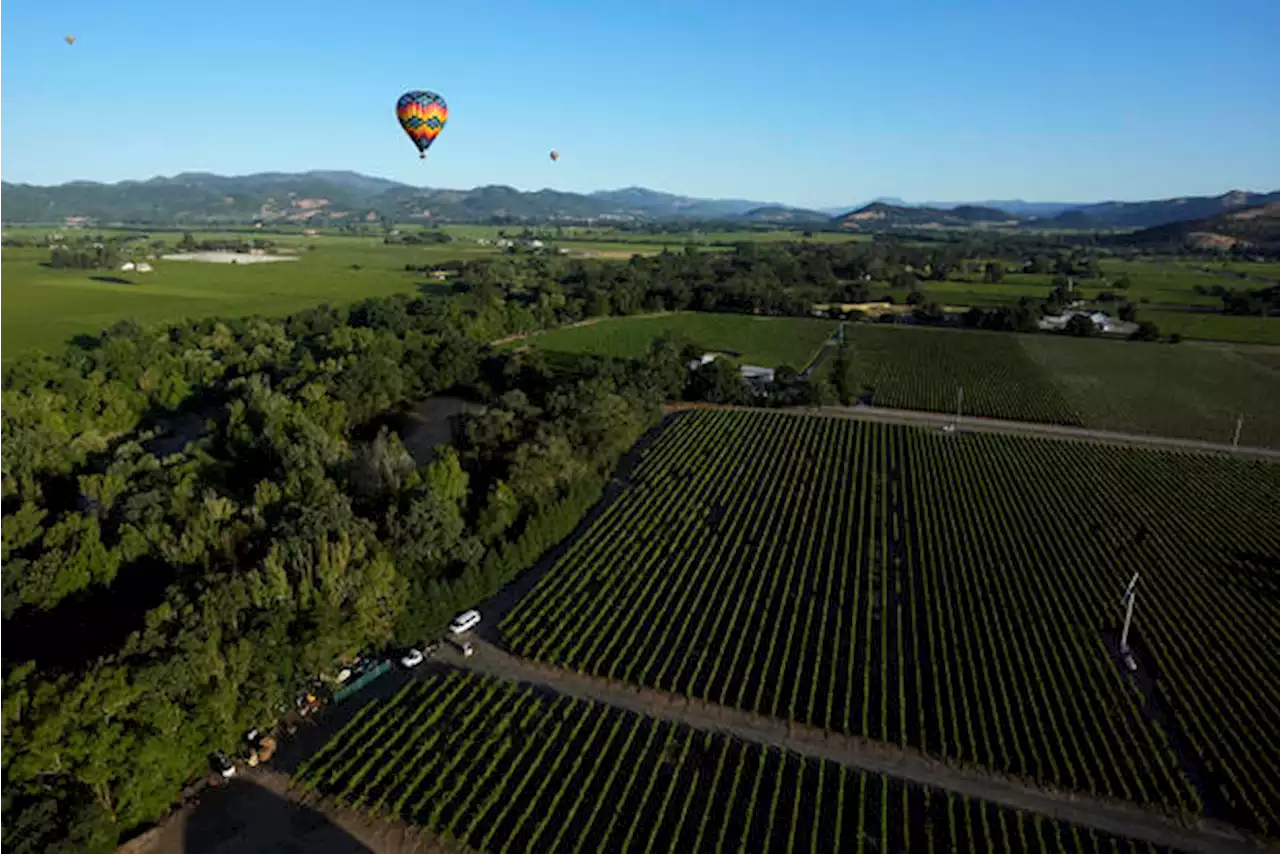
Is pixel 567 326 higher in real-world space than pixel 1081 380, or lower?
higher

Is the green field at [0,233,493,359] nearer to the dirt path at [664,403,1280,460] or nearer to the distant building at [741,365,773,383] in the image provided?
the distant building at [741,365,773,383]

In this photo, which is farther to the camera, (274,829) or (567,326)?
(567,326)

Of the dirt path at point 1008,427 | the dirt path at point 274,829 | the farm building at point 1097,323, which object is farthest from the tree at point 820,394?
the farm building at point 1097,323

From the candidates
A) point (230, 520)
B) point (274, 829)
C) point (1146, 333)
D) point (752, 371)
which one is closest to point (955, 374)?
point (752, 371)

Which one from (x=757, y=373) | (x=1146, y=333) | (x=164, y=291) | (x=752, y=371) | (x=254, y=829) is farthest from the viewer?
(x=164, y=291)

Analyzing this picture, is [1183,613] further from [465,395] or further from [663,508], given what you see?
[465,395]

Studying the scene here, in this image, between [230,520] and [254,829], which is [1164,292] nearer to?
[230,520]
